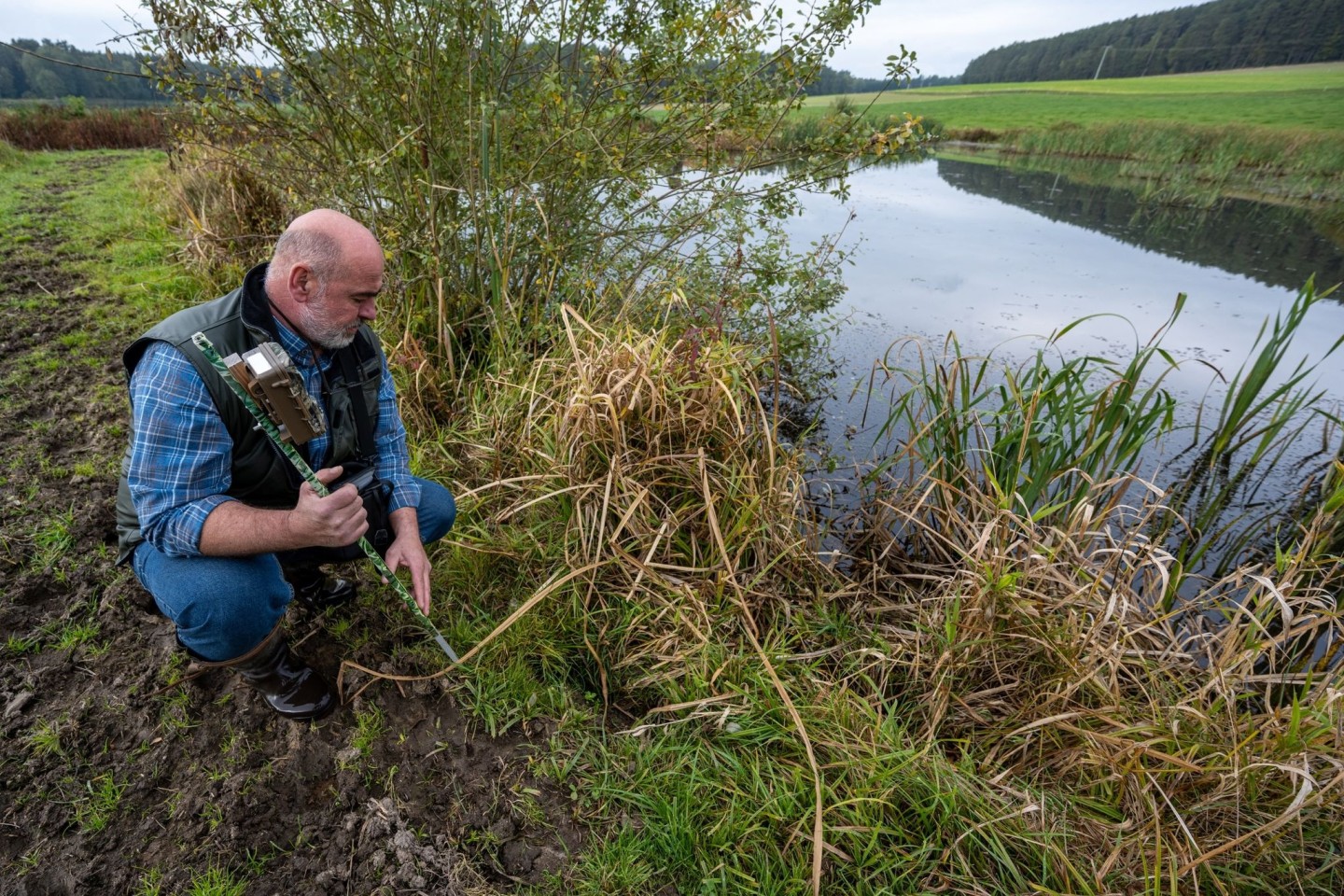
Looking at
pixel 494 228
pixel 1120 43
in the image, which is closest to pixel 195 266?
pixel 494 228

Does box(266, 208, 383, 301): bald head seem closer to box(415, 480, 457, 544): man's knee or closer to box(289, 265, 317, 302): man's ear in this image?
box(289, 265, 317, 302): man's ear

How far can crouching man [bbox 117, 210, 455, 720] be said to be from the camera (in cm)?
155

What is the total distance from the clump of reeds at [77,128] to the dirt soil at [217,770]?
18.2 metres

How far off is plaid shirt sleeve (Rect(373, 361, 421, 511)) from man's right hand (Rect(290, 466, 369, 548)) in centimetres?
46

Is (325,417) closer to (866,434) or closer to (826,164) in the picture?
(826,164)

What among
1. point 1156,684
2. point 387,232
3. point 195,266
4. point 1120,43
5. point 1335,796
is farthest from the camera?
point 1120,43

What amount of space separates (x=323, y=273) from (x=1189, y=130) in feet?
96.3

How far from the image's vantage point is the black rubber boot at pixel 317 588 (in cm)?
218

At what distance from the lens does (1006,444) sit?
2.82m

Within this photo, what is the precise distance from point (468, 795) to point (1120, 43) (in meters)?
103

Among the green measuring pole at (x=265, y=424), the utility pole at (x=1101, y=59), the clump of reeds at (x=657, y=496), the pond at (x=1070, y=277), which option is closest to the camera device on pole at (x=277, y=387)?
the green measuring pole at (x=265, y=424)

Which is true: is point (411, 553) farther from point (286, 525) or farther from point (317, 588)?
point (317, 588)

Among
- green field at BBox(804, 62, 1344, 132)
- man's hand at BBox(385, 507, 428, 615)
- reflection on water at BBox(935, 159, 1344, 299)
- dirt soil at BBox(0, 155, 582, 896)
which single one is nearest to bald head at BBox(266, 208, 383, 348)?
man's hand at BBox(385, 507, 428, 615)

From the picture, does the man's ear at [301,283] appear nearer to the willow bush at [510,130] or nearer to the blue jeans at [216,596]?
the blue jeans at [216,596]
